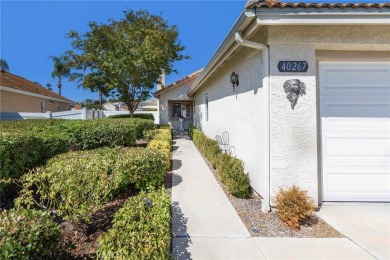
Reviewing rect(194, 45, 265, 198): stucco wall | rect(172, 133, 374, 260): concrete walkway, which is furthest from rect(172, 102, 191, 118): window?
rect(172, 133, 374, 260): concrete walkway

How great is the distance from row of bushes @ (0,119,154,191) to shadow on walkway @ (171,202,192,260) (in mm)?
2949

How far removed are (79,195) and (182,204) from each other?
6.83 ft

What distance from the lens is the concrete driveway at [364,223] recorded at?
3037mm

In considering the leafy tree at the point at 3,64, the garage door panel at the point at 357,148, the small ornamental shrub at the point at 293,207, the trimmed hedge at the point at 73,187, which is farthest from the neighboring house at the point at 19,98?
the garage door panel at the point at 357,148

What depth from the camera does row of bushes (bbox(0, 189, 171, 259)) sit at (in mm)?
1906

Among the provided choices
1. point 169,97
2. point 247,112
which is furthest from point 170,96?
point 247,112

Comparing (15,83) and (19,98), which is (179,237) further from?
(15,83)

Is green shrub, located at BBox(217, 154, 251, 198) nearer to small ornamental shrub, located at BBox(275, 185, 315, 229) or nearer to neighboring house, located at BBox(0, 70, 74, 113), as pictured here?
small ornamental shrub, located at BBox(275, 185, 315, 229)

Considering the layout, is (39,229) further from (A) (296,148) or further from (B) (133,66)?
(B) (133,66)

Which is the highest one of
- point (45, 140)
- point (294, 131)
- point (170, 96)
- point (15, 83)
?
point (15, 83)

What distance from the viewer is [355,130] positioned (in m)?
4.27

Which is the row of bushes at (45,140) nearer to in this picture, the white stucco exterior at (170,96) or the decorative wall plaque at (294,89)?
the decorative wall plaque at (294,89)

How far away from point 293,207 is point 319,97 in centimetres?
226

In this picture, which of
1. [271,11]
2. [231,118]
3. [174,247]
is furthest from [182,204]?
[271,11]
